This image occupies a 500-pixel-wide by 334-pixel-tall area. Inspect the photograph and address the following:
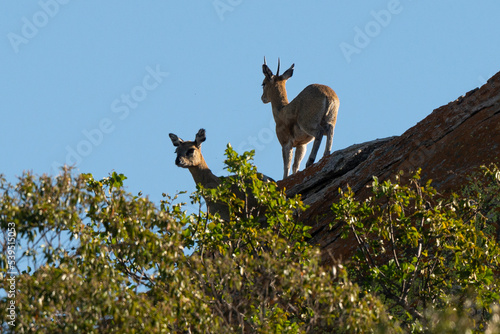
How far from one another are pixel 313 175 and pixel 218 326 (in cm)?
959

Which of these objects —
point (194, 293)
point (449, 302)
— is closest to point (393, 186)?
point (449, 302)

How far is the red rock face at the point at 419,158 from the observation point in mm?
14898

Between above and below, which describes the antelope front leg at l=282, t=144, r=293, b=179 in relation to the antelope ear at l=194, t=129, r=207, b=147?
below

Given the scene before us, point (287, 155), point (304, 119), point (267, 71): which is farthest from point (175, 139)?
point (267, 71)

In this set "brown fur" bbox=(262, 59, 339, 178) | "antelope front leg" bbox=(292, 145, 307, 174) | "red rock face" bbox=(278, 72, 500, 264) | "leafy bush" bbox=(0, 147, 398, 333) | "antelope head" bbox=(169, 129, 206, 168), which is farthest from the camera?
"antelope front leg" bbox=(292, 145, 307, 174)

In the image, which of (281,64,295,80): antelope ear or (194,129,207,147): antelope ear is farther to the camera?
(281,64,295,80): antelope ear

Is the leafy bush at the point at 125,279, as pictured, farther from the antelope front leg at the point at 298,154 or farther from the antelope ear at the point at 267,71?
the antelope ear at the point at 267,71

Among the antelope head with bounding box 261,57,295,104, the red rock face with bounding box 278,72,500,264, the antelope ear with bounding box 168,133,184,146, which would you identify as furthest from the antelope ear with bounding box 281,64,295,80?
the antelope ear with bounding box 168,133,184,146

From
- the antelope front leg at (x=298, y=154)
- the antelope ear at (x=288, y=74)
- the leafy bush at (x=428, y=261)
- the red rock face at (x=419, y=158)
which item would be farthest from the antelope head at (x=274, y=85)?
the leafy bush at (x=428, y=261)

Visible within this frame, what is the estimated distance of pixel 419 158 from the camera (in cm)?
1603

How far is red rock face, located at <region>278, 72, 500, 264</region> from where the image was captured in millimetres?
14898

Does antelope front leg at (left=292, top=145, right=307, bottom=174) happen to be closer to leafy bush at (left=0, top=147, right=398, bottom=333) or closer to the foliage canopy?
the foliage canopy

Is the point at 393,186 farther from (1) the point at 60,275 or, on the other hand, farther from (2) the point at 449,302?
(1) the point at 60,275

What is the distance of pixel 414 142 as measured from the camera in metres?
16.7
